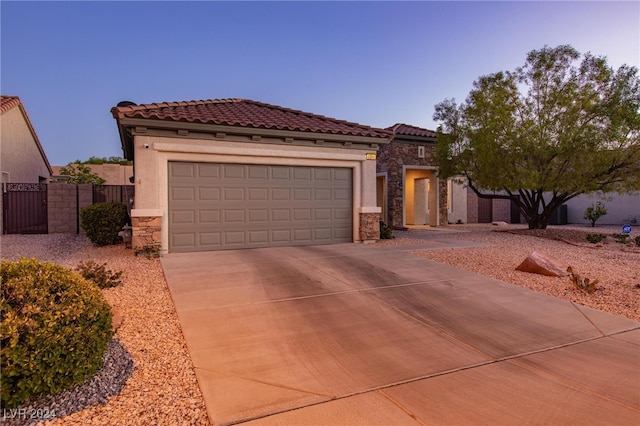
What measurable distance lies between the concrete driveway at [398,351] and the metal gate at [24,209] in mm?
10819

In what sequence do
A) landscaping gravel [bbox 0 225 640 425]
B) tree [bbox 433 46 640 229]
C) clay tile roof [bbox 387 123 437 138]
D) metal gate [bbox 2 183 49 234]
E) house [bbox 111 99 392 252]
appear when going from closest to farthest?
landscaping gravel [bbox 0 225 640 425] → house [bbox 111 99 392 252] → tree [bbox 433 46 640 229] → metal gate [bbox 2 183 49 234] → clay tile roof [bbox 387 123 437 138]

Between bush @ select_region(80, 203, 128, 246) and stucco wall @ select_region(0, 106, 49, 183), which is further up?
stucco wall @ select_region(0, 106, 49, 183)

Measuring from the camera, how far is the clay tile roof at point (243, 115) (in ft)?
30.3

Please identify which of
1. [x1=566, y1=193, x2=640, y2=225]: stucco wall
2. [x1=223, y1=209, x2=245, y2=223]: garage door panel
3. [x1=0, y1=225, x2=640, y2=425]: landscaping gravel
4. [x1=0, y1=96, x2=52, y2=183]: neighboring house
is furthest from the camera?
[x1=566, y1=193, x2=640, y2=225]: stucco wall

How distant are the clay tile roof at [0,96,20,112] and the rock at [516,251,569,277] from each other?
21633 mm

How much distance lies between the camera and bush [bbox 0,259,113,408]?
2574mm

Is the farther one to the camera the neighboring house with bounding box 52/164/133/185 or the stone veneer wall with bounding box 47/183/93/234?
the neighboring house with bounding box 52/164/133/185

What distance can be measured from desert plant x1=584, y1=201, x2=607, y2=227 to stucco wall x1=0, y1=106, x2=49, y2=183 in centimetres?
2984

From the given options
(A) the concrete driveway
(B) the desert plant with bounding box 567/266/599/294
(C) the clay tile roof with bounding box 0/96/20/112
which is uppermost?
(C) the clay tile roof with bounding box 0/96/20/112

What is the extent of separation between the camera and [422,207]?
66.4 feet

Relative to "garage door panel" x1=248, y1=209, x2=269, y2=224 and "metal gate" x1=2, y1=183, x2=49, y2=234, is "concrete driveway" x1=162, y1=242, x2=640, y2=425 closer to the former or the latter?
"garage door panel" x1=248, y1=209, x2=269, y2=224

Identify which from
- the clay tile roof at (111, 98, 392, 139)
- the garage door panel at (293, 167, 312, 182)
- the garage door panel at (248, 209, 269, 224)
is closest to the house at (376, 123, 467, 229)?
the clay tile roof at (111, 98, 392, 139)

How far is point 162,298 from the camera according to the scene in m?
5.75

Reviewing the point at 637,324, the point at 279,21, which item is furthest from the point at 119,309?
the point at 279,21
